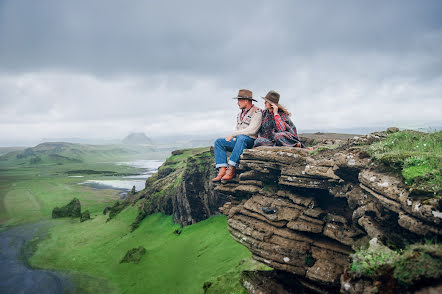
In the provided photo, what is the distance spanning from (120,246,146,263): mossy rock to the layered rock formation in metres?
23.6

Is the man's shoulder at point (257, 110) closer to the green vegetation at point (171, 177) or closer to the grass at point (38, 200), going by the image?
the green vegetation at point (171, 177)

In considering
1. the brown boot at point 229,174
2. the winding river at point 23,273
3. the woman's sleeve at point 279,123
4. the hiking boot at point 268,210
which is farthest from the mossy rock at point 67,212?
the woman's sleeve at point 279,123

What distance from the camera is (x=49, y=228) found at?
5725 cm

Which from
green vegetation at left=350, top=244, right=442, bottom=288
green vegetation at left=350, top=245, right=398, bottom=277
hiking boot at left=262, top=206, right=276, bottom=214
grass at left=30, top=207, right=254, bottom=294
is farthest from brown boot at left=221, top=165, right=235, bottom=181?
green vegetation at left=350, top=244, right=442, bottom=288

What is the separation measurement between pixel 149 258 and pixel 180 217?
7.34 m

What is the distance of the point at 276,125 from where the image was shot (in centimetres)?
1337

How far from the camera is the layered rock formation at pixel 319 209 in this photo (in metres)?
8.31

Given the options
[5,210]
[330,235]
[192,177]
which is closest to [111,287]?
[192,177]

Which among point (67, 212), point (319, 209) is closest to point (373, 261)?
point (319, 209)

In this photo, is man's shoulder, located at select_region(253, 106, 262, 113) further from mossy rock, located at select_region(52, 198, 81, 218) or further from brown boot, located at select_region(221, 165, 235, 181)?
mossy rock, located at select_region(52, 198, 81, 218)

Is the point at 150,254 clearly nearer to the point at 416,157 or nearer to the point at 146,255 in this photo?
the point at 146,255

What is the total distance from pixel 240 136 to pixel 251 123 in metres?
1.01

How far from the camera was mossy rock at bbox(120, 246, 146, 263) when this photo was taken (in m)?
31.3

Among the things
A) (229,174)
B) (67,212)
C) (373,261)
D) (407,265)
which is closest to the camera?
(407,265)
